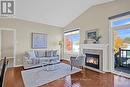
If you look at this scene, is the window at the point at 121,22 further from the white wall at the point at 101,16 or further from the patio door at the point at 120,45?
the white wall at the point at 101,16

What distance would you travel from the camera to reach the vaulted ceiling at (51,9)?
6095 mm

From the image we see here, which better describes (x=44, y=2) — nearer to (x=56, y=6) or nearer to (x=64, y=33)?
(x=56, y=6)

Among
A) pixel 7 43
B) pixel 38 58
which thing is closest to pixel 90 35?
pixel 38 58

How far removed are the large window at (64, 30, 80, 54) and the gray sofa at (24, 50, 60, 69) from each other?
1.62 metres

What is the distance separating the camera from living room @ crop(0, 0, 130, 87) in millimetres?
4806

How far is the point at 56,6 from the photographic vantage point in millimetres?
6676

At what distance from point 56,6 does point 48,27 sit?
2347 mm

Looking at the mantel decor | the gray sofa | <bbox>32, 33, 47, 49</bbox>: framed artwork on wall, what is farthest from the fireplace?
<bbox>32, 33, 47, 49</bbox>: framed artwork on wall

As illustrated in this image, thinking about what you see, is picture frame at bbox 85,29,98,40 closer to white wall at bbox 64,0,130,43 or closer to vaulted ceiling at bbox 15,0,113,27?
white wall at bbox 64,0,130,43

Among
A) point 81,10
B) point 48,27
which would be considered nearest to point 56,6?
point 81,10

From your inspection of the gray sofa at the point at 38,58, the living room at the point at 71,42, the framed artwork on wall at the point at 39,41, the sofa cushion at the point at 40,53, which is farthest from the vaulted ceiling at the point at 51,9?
the gray sofa at the point at 38,58

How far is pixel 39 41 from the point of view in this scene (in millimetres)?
8094

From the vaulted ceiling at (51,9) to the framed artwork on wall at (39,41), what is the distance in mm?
904

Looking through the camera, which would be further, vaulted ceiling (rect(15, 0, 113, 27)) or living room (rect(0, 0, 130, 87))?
vaulted ceiling (rect(15, 0, 113, 27))
